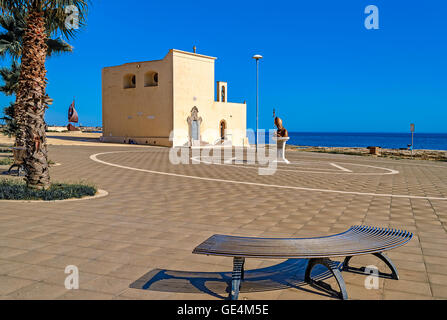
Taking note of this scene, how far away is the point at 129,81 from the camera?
36.8m

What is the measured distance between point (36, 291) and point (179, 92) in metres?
30.1

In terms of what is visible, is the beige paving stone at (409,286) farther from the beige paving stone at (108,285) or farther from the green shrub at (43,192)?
the green shrub at (43,192)

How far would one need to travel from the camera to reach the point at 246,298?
11.6 ft

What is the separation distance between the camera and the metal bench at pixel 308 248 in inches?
134

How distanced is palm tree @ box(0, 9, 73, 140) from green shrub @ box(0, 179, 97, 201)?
21.2ft

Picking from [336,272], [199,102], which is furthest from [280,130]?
[199,102]

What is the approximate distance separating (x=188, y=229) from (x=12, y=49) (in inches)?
539

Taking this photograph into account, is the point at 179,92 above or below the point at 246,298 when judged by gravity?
above

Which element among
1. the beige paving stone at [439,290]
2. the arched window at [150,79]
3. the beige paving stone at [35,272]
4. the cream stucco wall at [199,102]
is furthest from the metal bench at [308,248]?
the arched window at [150,79]

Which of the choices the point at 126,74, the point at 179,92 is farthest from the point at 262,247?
the point at 126,74

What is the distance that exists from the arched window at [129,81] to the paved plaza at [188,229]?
26289 millimetres

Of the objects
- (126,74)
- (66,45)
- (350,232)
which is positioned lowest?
(350,232)

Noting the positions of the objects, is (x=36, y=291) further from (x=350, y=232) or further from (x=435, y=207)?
(x=435, y=207)

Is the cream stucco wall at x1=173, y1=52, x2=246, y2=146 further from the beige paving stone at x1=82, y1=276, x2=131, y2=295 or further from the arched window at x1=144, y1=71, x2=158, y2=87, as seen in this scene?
the beige paving stone at x1=82, y1=276, x2=131, y2=295
